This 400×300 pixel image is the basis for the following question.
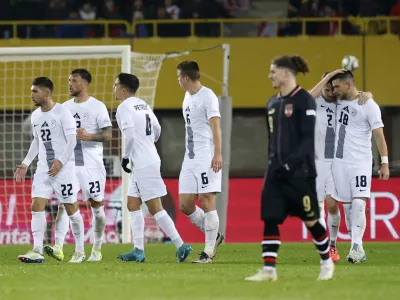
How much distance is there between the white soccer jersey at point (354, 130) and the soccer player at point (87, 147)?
249 cm

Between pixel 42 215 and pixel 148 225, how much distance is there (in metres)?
7.48

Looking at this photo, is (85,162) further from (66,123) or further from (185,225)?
(185,225)

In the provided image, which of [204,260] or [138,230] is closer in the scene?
[204,260]

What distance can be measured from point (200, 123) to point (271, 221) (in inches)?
A: 126

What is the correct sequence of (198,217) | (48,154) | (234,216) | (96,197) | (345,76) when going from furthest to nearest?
(234,216), (96,197), (198,217), (345,76), (48,154)

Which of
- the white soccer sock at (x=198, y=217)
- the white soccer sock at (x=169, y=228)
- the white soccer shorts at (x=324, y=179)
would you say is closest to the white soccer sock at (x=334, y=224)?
the white soccer shorts at (x=324, y=179)

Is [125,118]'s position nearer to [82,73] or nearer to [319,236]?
[82,73]

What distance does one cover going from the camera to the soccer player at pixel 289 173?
30.1 feet

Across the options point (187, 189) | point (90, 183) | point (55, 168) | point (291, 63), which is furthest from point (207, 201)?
point (291, 63)

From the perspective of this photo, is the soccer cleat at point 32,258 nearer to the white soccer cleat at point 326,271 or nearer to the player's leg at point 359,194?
the player's leg at point 359,194

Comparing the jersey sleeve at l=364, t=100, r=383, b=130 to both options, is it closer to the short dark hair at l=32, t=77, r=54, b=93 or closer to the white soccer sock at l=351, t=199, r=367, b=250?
the white soccer sock at l=351, t=199, r=367, b=250

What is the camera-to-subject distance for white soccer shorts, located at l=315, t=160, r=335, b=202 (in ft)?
42.7

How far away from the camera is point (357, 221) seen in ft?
Answer: 41.0

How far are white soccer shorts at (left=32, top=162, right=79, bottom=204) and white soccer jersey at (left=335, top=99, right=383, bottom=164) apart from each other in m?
2.81
